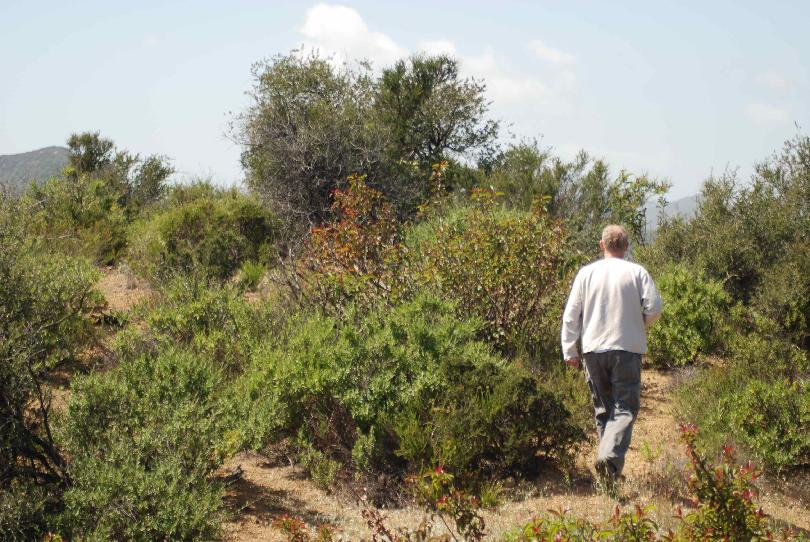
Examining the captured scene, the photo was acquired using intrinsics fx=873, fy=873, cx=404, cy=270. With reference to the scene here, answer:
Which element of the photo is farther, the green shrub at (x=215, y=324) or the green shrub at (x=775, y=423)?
the green shrub at (x=215, y=324)

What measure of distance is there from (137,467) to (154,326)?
3.46 metres

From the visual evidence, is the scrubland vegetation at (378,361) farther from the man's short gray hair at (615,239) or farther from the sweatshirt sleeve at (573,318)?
the man's short gray hair at (615,239)

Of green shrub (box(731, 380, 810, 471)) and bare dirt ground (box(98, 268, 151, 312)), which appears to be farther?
bare dirt ground (box(98, 268, 151, 312))

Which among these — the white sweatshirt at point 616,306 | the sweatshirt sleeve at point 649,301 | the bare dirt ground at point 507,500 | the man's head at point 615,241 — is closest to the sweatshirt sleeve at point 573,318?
the white sweatshirt at point 616,306

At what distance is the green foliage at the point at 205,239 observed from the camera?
43.3 feet

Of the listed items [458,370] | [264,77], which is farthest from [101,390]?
[264,77]

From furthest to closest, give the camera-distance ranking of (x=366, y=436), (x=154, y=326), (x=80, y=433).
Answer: (x=154, y=326), (x=366, y=436), (x=80, y=433)

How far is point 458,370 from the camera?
6.67 metres

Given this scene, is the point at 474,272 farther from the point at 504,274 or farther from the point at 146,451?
the point at 146,451

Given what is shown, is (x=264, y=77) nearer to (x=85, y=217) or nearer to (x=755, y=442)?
(x=85, y=217)

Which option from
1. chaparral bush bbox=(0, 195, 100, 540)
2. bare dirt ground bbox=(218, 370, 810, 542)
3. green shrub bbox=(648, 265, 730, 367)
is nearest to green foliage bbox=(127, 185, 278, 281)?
chaparral bush bbox=(0, 195, 100, 540)

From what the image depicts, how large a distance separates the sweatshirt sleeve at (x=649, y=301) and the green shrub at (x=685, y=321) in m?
3.96

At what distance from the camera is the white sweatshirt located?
6160mm

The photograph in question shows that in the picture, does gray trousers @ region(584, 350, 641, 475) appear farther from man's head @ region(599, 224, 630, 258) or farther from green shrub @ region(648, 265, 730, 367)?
green shrub @ region(648, 265, 730, 367)
